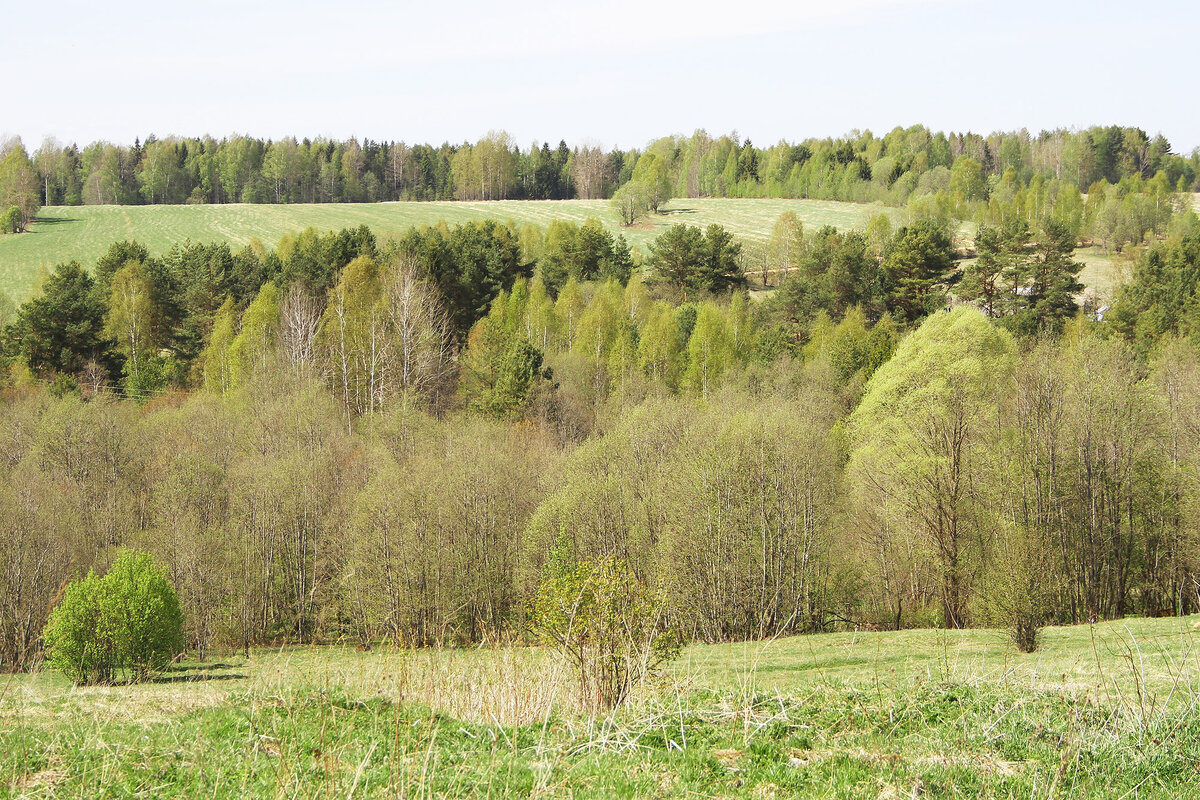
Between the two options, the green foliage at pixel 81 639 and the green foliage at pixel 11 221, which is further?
the green foliage at pixel 11 221

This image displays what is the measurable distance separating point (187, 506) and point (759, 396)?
96.4ft

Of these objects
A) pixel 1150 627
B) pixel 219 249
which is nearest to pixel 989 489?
pixel 1150 627

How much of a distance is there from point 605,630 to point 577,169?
420 feet

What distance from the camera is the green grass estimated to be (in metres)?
80.6

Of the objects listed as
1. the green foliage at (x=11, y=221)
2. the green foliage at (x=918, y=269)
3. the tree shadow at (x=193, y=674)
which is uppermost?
the green foliage at (x=11, y=221)

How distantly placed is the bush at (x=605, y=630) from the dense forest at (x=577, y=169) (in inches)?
3718

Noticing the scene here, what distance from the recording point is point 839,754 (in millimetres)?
7059

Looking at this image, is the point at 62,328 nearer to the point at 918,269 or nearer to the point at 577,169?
the point at 918,269

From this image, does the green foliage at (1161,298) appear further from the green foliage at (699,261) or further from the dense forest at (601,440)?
the green foliage at (699,261)

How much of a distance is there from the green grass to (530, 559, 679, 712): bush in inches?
2920

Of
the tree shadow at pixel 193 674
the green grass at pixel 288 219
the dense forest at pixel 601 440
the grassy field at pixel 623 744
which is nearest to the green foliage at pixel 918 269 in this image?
the dense forest at pixel 601 440

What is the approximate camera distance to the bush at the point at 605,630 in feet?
29.5

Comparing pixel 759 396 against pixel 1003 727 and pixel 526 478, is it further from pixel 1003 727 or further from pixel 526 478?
pixel 1003 727

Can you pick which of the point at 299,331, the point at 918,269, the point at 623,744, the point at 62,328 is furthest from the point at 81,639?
the point at 918,269
